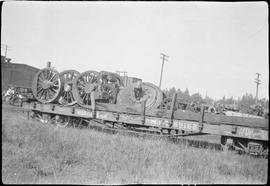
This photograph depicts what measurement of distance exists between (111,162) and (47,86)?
5.95m

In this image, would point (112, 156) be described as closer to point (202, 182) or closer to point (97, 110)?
point (202, 182)

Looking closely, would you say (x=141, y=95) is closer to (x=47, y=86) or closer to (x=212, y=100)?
(x=47, y=86)

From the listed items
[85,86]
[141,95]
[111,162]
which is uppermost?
[85,86]

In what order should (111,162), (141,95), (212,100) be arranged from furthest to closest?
(212,100), (141,95), (111,162)

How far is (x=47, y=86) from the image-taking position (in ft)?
34.1

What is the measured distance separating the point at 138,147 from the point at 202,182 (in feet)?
7.01

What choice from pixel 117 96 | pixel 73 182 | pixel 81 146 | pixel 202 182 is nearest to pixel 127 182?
pixel 73 182

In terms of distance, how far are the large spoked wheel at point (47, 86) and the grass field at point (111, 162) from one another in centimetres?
Answer: 321

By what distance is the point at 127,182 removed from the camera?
4934mm

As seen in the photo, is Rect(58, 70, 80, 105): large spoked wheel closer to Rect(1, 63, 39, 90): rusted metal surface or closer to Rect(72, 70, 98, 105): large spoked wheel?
Rect(72, 70, 98, 105): large spoked wheel

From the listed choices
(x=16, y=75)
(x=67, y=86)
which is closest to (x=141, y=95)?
(x=67, y=86)

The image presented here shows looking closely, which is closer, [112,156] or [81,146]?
[112,156]

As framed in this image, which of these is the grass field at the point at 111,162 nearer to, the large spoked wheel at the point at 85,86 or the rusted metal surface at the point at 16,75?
the large spoked wheel at the point at 85,86

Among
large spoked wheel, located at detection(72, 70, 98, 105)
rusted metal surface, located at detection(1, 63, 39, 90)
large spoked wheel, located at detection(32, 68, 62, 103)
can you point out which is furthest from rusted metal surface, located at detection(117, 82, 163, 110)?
rusted metal surface, located at detection(1, 63, 39, 90)
